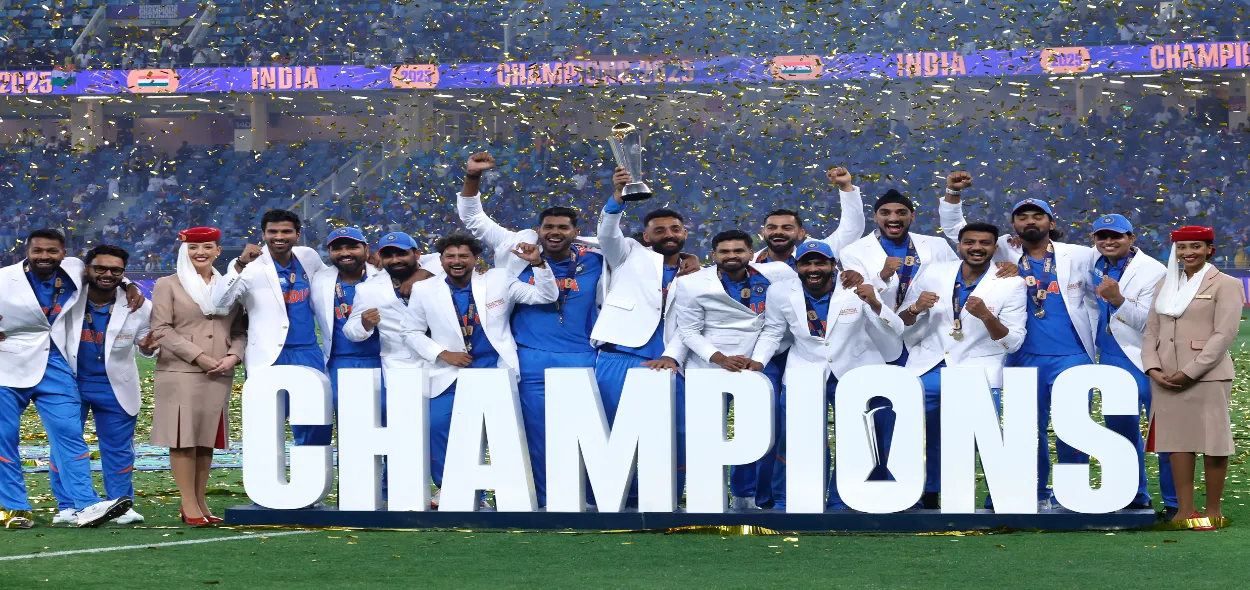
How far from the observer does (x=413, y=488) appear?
7.49 meters

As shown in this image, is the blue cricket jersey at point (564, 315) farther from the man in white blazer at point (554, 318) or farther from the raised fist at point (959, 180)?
the raised fist at point (959, 180)

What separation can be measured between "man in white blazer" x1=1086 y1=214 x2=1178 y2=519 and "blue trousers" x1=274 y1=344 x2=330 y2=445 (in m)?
3.87

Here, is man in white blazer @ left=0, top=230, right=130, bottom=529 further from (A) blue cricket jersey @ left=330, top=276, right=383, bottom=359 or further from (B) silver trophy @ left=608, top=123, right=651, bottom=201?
(B) silver trophy @ left=608, top=123, right=651, bottom=201

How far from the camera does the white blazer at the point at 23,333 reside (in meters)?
7.73

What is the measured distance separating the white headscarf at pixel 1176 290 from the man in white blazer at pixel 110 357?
4.88 m

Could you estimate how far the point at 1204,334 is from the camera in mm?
7137

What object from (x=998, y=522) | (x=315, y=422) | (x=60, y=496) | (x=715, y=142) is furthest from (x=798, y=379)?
(x=715, y=142)

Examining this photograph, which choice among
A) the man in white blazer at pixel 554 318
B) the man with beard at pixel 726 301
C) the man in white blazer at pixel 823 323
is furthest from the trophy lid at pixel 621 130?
the man in white blazer at pixel 823 323

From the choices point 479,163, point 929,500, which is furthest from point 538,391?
point 929,500

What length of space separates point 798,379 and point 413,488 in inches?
Answer: 74.8

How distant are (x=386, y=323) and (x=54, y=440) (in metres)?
1.72

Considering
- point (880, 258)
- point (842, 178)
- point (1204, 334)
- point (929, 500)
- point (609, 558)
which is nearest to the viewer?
point (609, 558)

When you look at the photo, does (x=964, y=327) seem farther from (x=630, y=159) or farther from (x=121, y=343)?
(x=121, y=343)

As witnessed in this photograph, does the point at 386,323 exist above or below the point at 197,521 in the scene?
above
